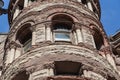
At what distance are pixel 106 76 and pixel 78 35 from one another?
2.61m

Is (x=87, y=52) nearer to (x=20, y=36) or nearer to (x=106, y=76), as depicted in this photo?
(x=106, y=76)

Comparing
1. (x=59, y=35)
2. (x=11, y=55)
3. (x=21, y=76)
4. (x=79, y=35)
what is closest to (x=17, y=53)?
(x=11, y=55)

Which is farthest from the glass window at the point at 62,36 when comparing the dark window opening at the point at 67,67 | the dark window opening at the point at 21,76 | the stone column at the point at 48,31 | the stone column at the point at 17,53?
the dark window opening at the point at 21,76

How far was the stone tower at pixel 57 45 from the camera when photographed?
46.1 ft

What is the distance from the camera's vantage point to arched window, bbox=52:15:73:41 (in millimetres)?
16536

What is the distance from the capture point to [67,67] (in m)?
14.2

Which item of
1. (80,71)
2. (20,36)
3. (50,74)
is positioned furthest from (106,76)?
(20,36)

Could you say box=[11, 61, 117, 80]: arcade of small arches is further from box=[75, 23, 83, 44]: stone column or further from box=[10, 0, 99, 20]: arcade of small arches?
box=[10, 0, 99, 20]: arcade of small arches

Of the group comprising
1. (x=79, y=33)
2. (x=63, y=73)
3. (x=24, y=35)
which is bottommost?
(x=63, y=73)

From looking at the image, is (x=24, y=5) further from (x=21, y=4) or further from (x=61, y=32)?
(x=61, y=32)

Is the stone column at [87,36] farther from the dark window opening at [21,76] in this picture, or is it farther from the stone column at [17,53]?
the dark window opening at [21,76]

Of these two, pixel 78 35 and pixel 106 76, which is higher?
pixel 78 35

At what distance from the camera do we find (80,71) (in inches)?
552

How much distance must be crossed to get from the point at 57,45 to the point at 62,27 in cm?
217
